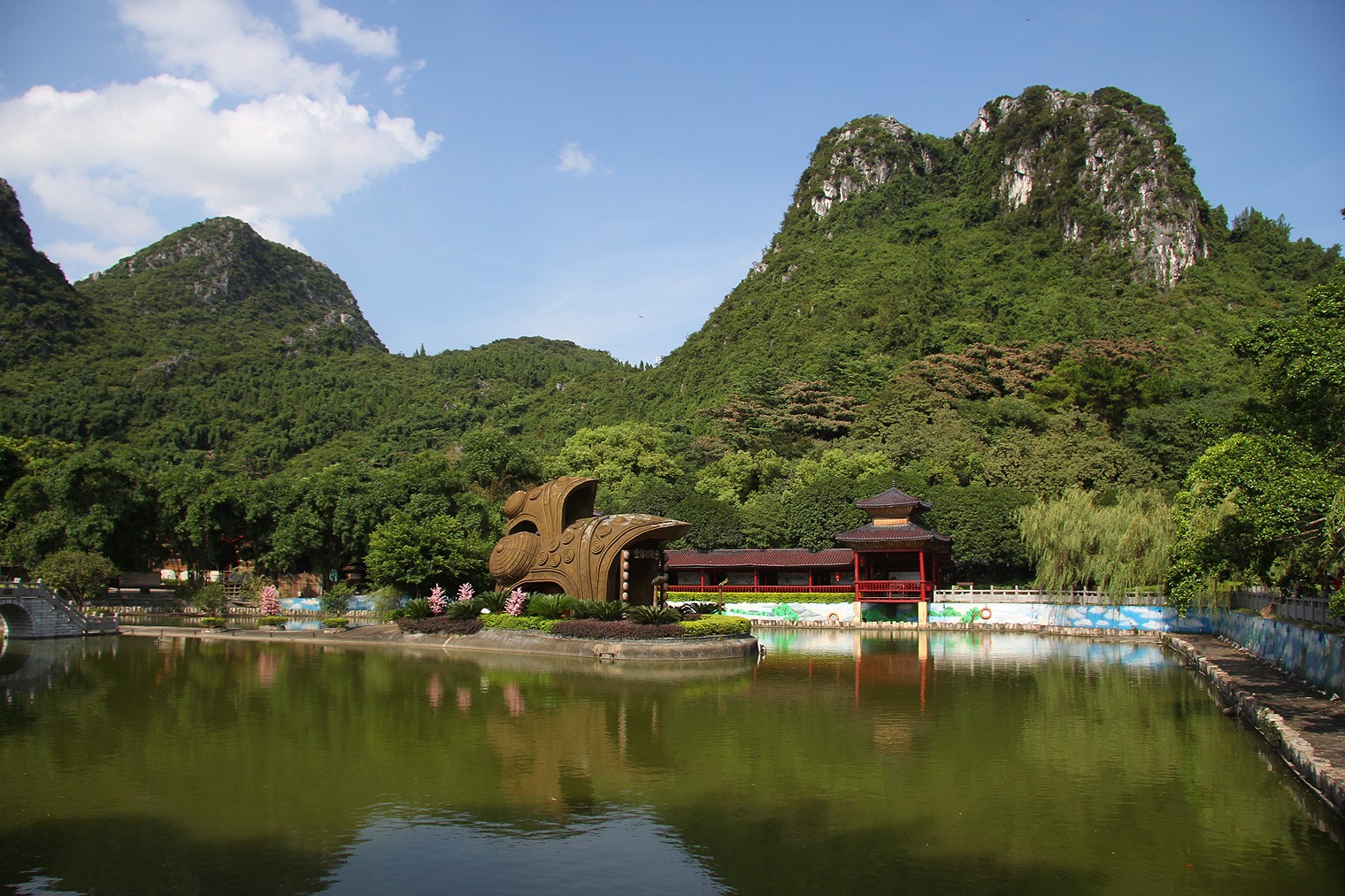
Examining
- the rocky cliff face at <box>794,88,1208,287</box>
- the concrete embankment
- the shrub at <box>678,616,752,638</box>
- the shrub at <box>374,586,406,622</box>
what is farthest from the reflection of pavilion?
the rocky cliff face at <box>794,88,1208,287</box>

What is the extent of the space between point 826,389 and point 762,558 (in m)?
24.2

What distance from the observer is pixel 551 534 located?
83.9 feet

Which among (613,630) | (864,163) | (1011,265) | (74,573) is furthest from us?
(864,163)

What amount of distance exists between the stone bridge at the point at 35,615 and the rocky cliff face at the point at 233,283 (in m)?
84.4

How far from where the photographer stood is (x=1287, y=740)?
1143 centimetres

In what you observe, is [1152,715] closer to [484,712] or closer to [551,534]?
[484,712]

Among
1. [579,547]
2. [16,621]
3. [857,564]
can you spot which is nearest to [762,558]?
[857,564]

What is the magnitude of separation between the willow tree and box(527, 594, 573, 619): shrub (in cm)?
1764

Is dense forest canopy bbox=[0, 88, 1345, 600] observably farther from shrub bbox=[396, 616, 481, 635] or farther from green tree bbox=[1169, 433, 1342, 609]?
shrub bbox=[396, 616, 481, 635]

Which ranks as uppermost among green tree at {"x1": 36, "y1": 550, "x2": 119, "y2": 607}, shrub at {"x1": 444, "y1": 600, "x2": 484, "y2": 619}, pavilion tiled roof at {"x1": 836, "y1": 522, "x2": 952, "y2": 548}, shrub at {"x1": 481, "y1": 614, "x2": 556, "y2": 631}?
pavilion tiled roof at {"x1": 836, "y1": 522, "x2": 952, "y2": 548}

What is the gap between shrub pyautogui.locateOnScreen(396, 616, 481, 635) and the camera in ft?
81.3

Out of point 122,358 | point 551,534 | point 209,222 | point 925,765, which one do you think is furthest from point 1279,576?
point 209,222

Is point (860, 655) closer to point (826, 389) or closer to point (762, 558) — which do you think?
point (762, 558)

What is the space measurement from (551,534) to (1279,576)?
702 inches
